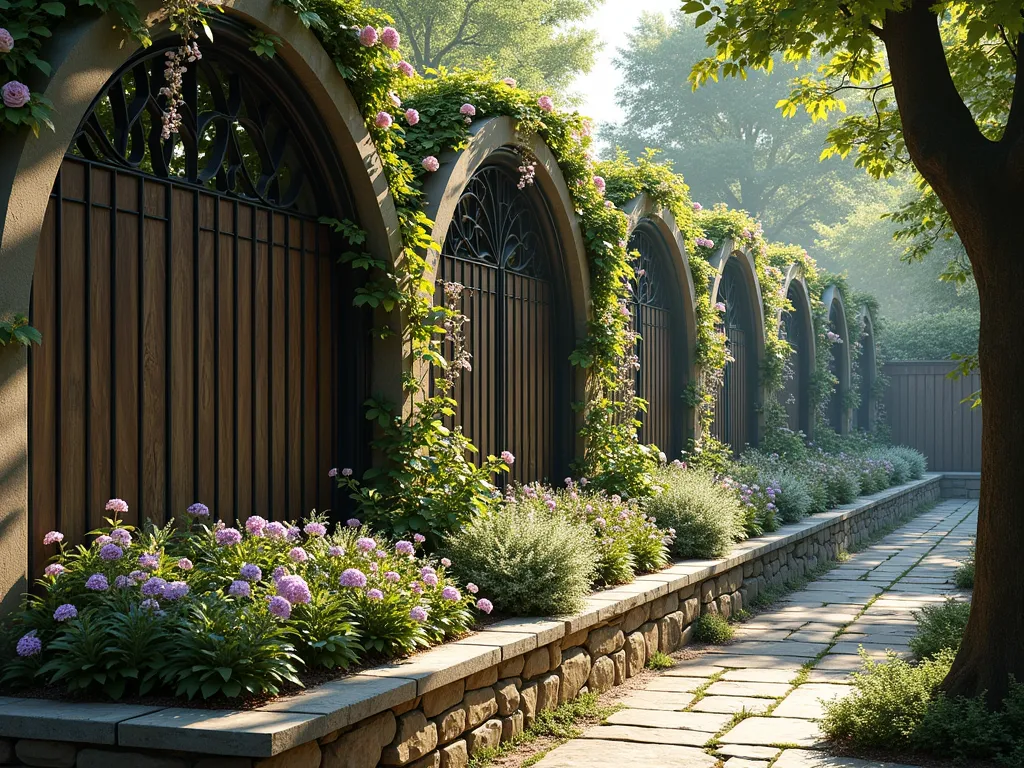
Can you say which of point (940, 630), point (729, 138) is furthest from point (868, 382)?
point (729, 138)

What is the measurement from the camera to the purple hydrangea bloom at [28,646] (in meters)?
3.84

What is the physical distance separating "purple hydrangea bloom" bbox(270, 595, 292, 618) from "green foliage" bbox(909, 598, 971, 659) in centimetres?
381

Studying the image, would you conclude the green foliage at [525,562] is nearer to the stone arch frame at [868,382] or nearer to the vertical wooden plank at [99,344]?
the vertical wooden plank at [99,344]

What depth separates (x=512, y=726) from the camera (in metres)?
5.14

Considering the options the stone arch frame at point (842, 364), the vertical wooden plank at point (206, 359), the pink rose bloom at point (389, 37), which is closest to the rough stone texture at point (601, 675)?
the vertical wooden plank at point (206, 359)

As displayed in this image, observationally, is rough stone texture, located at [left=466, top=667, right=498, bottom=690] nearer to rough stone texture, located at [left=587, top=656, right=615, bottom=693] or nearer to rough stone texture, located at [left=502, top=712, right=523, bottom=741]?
rough stone texture, located at [left=502, top=712, right=523, bottom=741]

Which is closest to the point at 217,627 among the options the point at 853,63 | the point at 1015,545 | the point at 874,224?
the point at 1015,545

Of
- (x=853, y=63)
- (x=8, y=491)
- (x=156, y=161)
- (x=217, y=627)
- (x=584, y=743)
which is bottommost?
(x=584, y=743)

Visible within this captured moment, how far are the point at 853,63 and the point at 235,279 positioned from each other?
139 inches

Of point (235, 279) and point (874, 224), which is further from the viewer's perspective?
point (874, 224)

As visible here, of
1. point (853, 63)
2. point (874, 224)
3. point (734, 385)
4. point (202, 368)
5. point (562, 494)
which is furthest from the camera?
point (874, 224)

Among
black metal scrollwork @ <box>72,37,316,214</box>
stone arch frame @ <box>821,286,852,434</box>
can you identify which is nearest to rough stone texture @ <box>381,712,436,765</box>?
black metal scrollwork @ <box>72,37,316,214</box>

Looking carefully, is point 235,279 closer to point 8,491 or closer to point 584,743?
point 8,491

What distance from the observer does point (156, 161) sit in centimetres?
521
